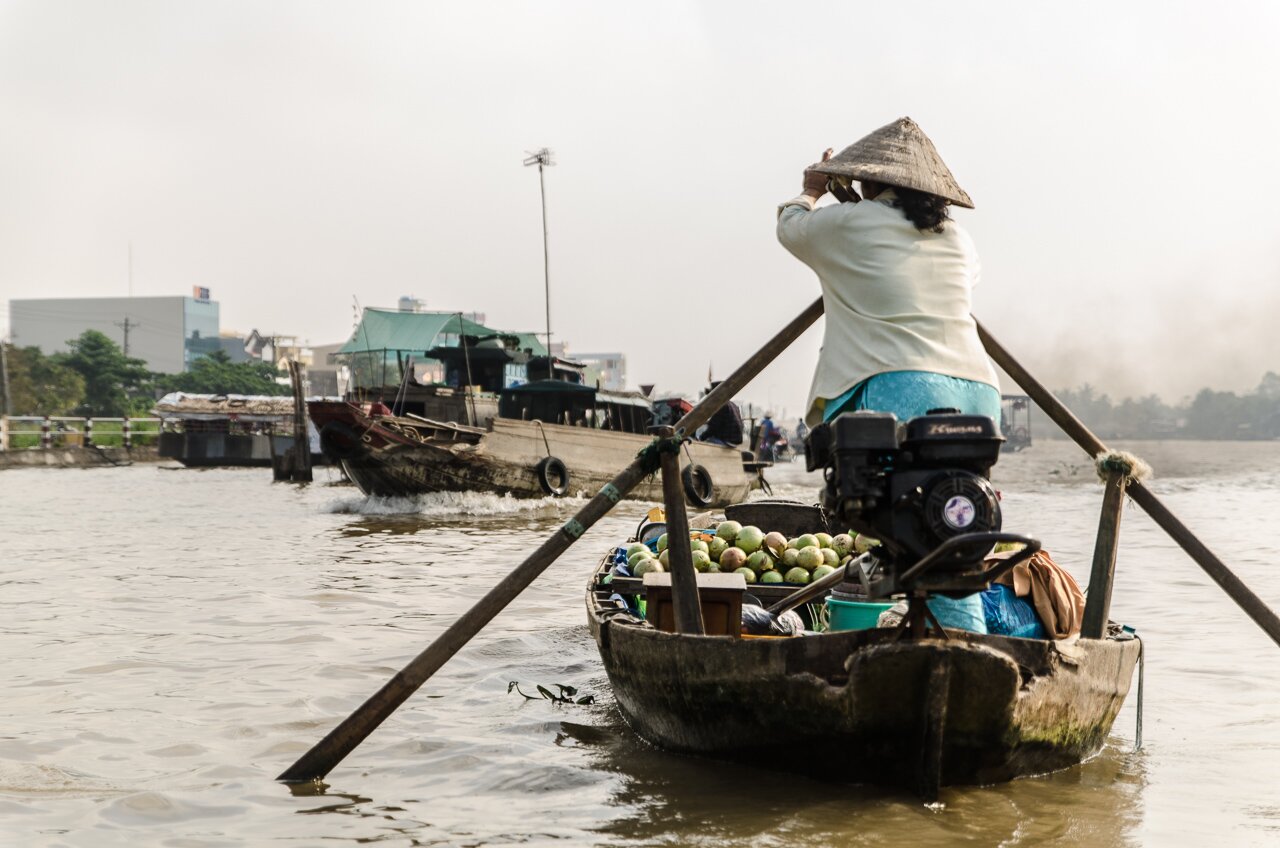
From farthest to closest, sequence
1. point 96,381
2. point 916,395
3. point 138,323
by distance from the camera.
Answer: point 138,323
point 96,381
point 916,395

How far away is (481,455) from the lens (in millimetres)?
20203

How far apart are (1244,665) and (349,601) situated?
19.1 ft

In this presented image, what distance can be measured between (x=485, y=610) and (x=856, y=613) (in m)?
1.42

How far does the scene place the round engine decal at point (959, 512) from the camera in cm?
307

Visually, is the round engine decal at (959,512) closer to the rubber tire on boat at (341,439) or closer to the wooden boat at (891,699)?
the wooden boat at (891,699)

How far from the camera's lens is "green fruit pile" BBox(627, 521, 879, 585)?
6.00 m

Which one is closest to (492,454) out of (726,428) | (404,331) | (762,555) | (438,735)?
(726,428)

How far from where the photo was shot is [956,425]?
312 centimetres

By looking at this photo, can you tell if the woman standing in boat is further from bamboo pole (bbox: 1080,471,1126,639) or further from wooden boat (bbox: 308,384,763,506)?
wooden boat (bbox: 308,384,763,506)

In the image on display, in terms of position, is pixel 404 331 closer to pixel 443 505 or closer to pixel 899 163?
pixel 443 505

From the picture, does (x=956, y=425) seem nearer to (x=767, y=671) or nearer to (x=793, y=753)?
(x=767, y=671)

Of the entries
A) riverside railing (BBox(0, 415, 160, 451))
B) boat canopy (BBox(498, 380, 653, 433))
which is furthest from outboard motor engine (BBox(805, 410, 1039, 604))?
riverside railing (BBox(0, 415, 160, 451))

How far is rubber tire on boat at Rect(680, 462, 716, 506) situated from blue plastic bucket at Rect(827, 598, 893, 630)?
1718cm

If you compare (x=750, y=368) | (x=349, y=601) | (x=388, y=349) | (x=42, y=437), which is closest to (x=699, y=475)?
(x=388, y=349)
